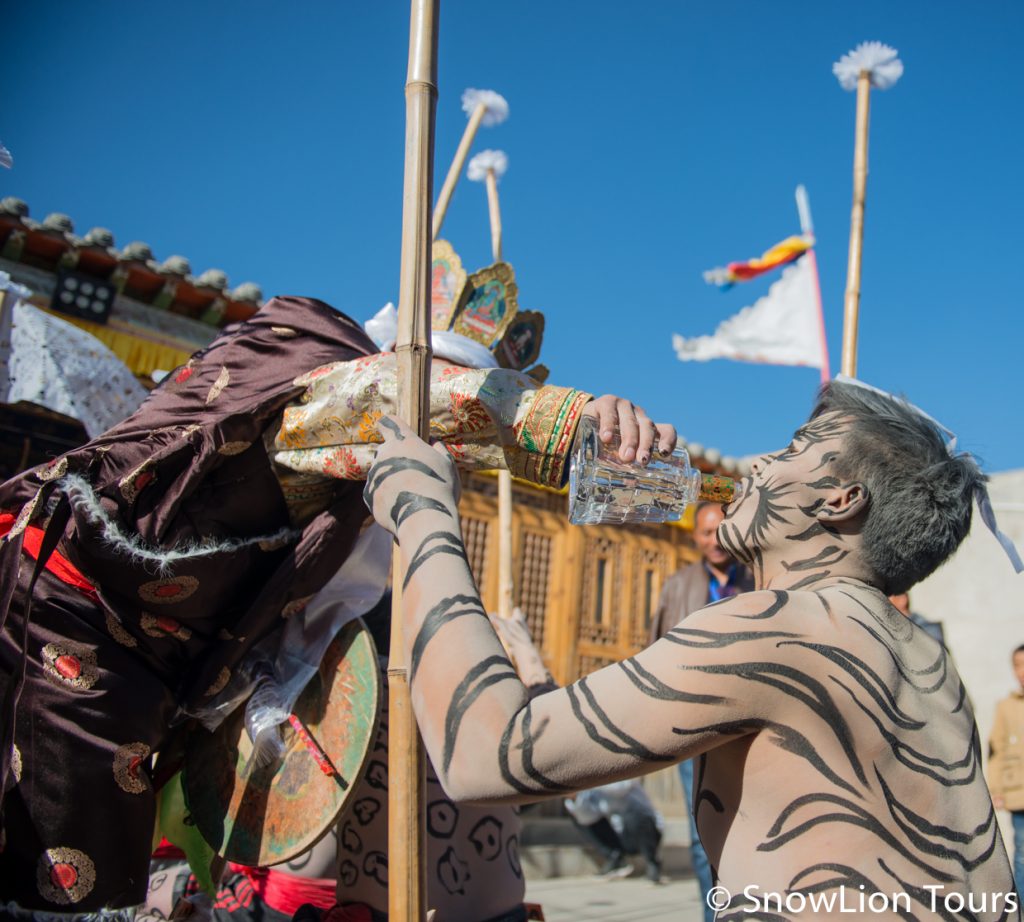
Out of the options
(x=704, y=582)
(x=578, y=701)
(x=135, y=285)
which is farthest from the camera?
(x=135, y=285)

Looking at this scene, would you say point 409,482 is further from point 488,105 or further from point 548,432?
point 488,105

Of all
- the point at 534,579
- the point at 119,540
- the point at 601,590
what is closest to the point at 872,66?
the point at 119,540

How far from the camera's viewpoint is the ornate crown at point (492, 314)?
8.20 feet

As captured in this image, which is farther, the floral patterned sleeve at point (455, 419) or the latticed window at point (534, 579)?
the latticed window at point (534, 579)

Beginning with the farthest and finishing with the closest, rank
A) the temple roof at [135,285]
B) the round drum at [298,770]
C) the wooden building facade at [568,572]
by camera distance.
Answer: the wooden building facade at [568,572], the temple roof at [135,285], the round drum at [298,770]

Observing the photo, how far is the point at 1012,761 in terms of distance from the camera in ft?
16.1

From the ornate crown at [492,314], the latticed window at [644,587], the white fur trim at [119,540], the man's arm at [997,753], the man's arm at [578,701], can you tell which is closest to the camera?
the man's arm at [578,701]

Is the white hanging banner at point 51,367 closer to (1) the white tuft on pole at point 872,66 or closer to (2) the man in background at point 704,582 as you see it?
(2) the man in background at point 704,582

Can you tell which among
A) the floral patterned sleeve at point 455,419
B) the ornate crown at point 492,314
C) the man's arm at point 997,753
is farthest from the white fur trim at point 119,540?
the man's arm at point 997,753

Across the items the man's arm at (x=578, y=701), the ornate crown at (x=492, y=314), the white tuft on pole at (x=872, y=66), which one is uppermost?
the white tuft on pole at (x=872, y=66)

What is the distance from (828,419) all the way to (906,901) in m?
0.68

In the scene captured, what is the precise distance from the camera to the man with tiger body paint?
3.47 feet

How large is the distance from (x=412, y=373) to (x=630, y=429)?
0.36m

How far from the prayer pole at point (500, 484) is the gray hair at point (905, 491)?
1.64 metres
